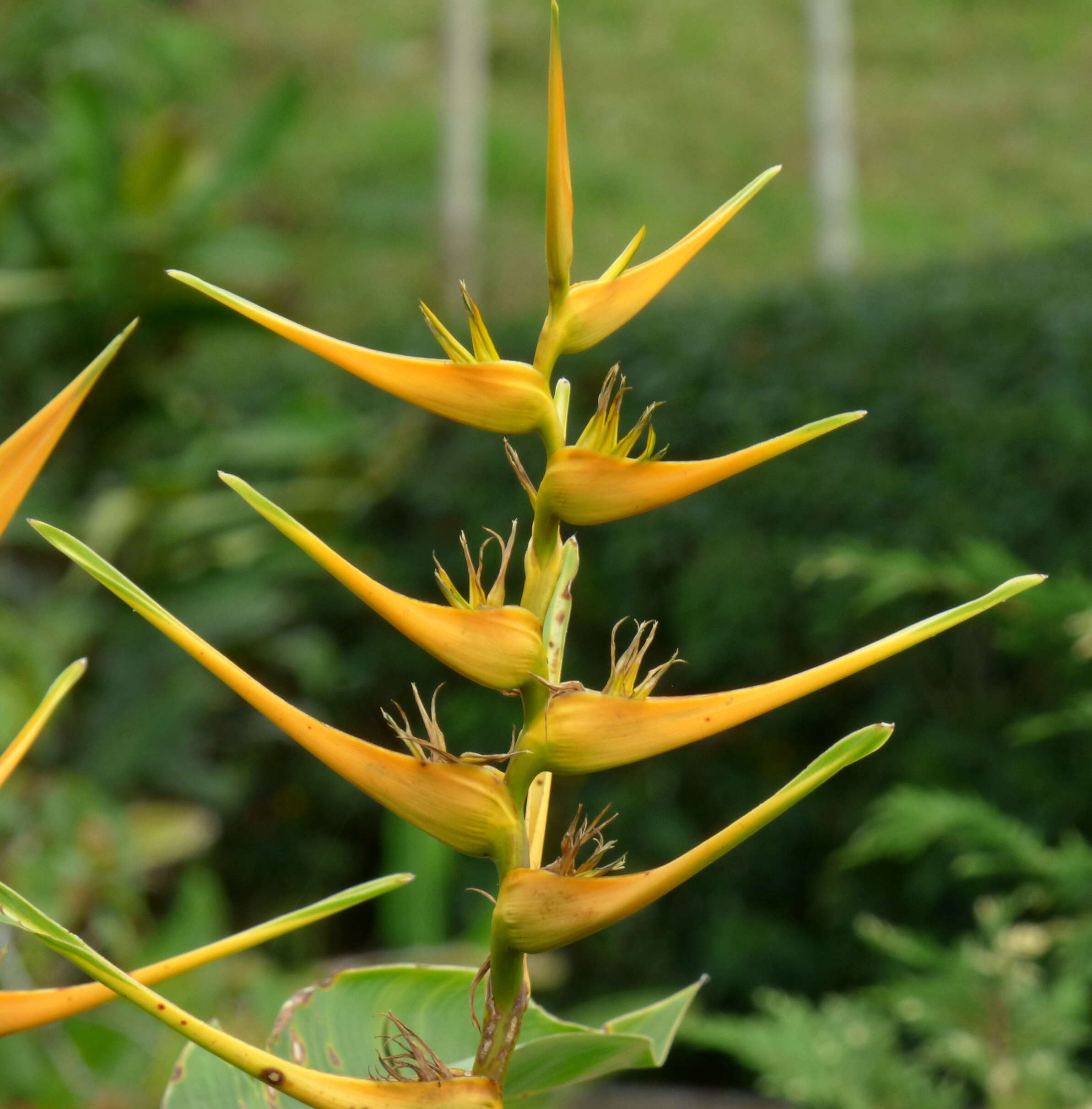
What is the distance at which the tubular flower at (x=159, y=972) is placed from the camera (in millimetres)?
242

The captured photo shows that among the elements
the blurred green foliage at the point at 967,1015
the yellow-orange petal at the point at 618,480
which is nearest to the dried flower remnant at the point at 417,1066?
the yellow-orange petal at the point at 618,480

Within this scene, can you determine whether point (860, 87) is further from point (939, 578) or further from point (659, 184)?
point (939, 578)

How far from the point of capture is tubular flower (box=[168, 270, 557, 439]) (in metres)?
0.24

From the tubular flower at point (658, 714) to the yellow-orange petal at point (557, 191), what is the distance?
0.09 metres

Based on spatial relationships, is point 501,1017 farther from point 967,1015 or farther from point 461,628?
point 967,1015

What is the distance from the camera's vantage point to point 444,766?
0.24 metres

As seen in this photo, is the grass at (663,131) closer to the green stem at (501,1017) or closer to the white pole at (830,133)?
the white pole at (830,133)

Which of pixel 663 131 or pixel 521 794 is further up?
pixel 521 794

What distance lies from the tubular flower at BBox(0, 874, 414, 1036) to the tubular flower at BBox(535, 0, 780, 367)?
12 centimetres

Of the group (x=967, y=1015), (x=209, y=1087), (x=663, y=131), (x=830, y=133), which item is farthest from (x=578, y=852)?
(x=663, y=131)

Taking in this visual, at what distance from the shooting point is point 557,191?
0.25m

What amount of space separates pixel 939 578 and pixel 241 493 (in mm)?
2199

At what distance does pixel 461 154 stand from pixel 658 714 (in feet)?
24.2

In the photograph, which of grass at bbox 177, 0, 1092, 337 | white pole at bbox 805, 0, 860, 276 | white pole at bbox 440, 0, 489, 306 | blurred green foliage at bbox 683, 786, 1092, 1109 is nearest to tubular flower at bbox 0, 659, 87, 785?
blurred green foliage at bbox 683, 786, 1092, 1109
